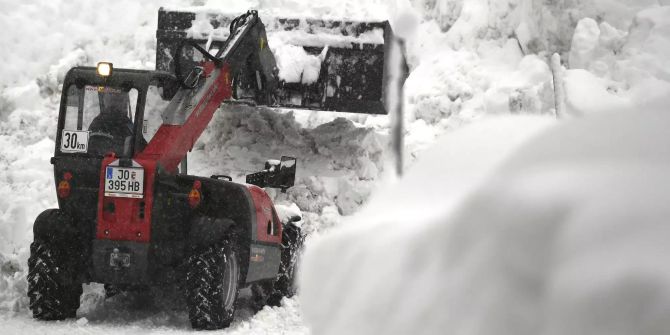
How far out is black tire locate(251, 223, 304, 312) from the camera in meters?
8.13

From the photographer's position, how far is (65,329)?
246 inches

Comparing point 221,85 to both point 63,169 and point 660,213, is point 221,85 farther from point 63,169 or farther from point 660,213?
point 660,213

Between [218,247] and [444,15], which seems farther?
[444,15]

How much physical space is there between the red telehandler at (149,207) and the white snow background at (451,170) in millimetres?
358

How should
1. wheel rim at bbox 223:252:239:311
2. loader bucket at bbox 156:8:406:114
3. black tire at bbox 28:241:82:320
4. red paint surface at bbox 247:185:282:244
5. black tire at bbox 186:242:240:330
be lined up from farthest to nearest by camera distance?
loader bucket at bbox 156:8:406:114, red paint surface at bbox 247:185:282:244, wheel rim at bbox 223:252:239:311, black tire at bbox 28:241:82:320, black tire at bbox 186:242:240:330

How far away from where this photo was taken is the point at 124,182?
6.69 metres

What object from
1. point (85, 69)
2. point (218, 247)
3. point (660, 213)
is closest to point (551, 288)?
point (660, 213)

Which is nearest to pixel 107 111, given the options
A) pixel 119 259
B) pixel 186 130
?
pixel 186 130

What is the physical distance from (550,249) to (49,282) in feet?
18.6

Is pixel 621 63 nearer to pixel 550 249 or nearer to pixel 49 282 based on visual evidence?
pixel 49 282

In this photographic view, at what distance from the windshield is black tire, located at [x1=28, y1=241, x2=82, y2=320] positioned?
2.74 ft

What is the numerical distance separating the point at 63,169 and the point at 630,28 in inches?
303

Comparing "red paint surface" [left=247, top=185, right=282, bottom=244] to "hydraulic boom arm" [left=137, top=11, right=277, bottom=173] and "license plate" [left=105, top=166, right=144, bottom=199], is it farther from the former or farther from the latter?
"license plate" [left=105, top=166, right=144, bottom=199]

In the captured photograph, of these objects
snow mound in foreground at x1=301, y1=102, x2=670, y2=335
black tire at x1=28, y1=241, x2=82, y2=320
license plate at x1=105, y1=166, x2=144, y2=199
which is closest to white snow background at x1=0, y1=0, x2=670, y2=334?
snow mound in foreground at x1=301, y1=102, x2=670, y2=335
